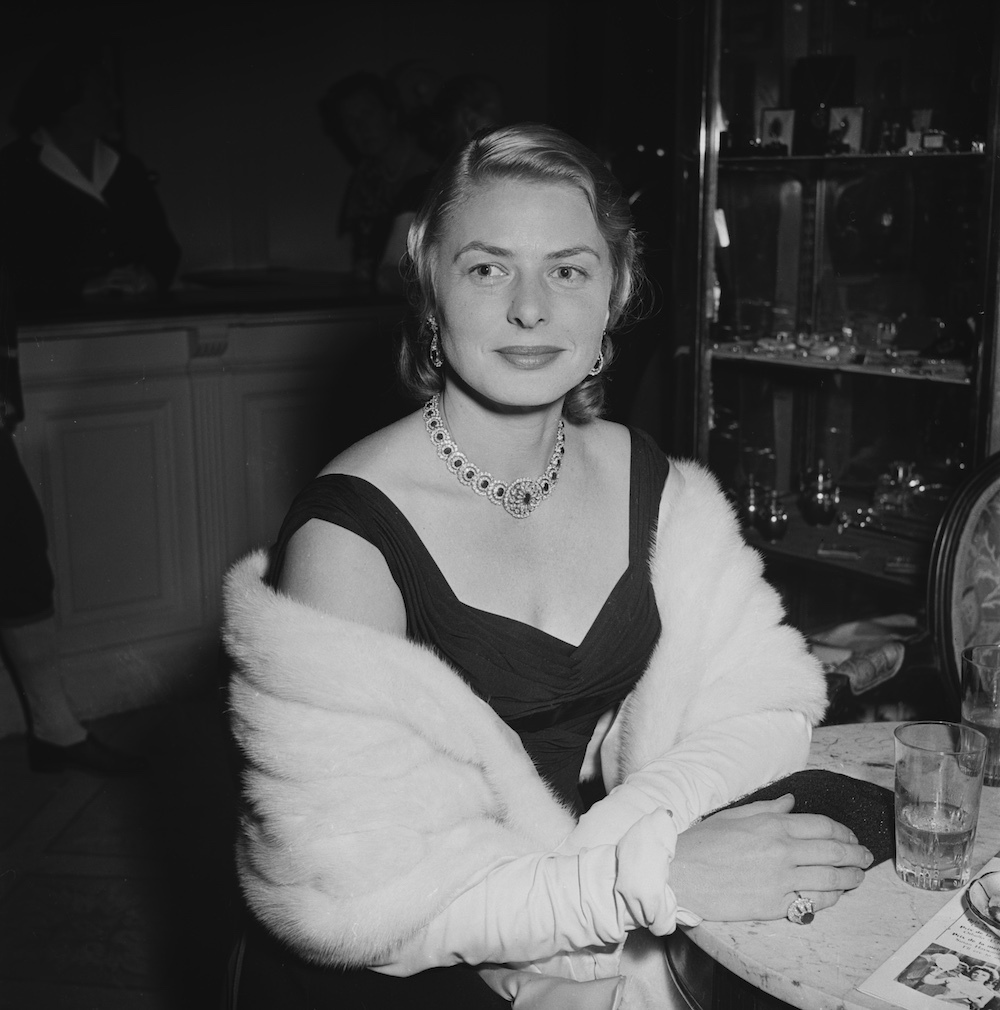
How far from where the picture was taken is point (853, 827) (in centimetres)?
122

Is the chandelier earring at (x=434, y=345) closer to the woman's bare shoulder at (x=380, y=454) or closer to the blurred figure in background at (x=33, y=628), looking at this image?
the woman's bare shoulder at (x=380, y=454)

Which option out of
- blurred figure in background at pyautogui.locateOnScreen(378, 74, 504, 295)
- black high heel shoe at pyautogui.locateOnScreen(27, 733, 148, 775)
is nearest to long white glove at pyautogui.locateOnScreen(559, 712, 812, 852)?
black high heel shoe at pyautogui.locateOnScreen(27, 733, 148, 775)

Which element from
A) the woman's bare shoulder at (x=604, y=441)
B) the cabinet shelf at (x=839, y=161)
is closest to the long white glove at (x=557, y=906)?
the woman's bare shoulder at (x=604, y=441)

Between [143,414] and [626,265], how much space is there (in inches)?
92.4

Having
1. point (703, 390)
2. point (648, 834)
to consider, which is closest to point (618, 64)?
point (703, 390)

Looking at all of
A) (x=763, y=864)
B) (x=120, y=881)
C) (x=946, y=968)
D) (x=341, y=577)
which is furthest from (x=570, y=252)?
(x=120, y=881)

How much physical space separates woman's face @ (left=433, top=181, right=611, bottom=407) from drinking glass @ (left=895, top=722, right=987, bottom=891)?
0.63m

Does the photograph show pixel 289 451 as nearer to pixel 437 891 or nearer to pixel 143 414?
pixel 143 414

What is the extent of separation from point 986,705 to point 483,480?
673 millimetres

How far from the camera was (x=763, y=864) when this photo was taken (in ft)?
3.64

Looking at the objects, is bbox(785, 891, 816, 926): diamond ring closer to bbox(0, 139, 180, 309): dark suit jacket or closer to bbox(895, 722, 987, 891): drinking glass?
bbox(895, 722, 987, 891): drinking glass

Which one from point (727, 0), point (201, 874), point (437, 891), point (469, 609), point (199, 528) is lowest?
point (201, 874)

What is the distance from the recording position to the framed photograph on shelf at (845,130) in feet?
9.77

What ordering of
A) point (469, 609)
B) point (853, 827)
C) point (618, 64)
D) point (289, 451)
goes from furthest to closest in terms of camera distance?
1. point (618, 64)
2. point (289, 451)
3. point (469, 609)
4. point (853, 827)
